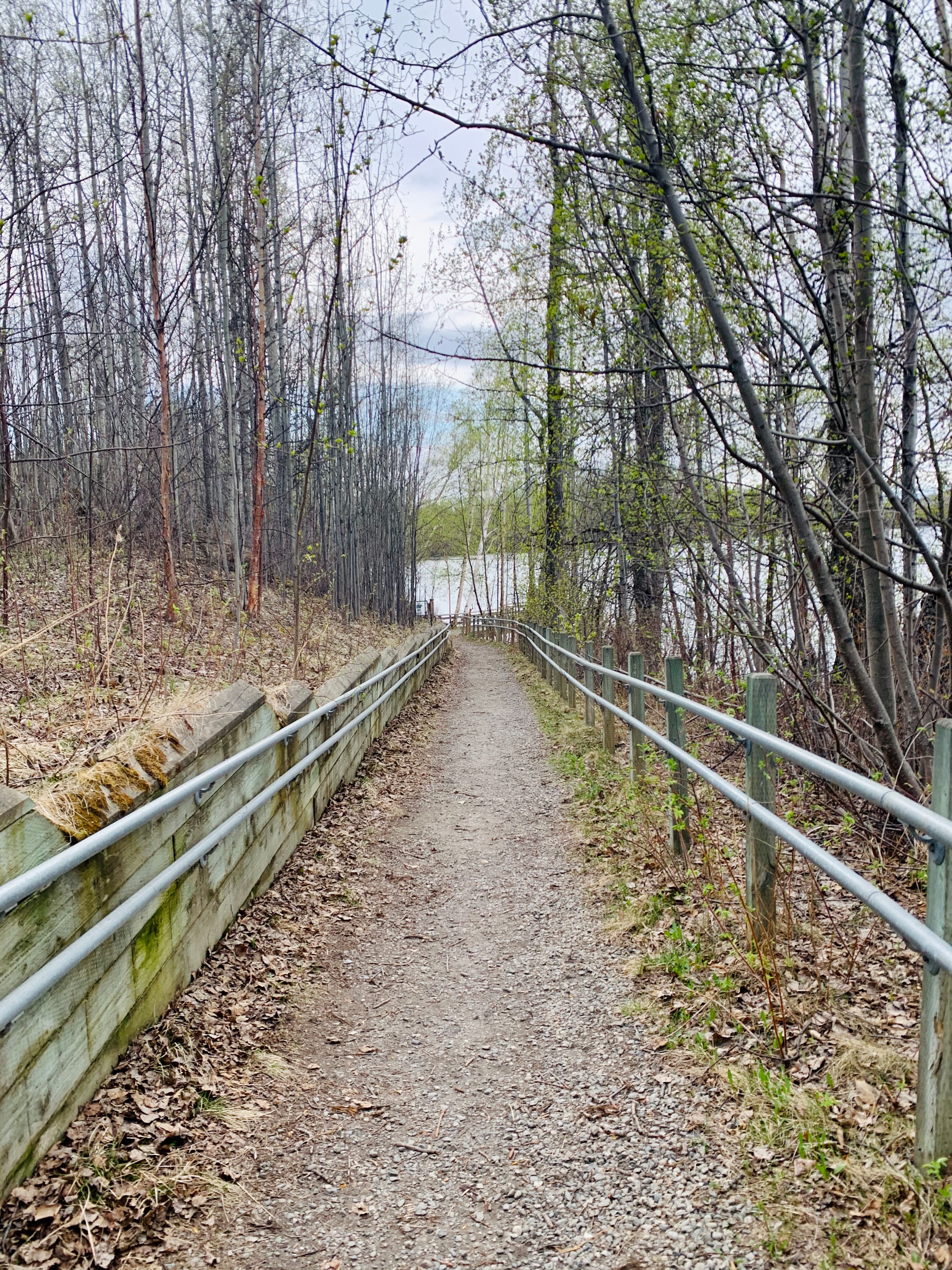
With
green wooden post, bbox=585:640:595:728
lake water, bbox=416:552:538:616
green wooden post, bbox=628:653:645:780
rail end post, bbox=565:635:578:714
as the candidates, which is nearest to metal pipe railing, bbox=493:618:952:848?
green wooden post, bbox=628:653:645:780

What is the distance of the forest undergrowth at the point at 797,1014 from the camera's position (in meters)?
2.01

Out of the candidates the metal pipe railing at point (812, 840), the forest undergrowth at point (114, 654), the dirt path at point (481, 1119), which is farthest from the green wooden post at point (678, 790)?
the forest undergrowth at point (114, 654)

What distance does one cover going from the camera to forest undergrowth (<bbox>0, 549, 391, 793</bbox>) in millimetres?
4102

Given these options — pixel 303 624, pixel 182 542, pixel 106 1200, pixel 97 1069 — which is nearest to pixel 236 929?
pixel 97 1069

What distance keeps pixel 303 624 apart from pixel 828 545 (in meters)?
10.4

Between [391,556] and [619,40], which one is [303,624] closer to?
[391,556]

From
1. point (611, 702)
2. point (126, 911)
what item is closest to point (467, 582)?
point (611, 702)

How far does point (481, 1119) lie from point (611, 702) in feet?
15.9

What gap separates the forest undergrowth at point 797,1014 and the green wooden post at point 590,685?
12.8ft

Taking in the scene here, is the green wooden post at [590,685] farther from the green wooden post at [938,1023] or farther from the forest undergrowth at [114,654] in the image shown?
the green wooden post at [938,1023]

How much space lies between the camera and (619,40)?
12.9ft

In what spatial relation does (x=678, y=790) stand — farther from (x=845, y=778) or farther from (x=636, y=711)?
(x=845, y=778)

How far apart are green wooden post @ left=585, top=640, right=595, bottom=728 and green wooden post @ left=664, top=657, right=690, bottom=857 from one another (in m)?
4.08

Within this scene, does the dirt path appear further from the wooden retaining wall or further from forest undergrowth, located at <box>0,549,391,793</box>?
forest undergrowth, located at <box>0,549,391,793</box>
